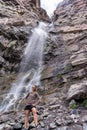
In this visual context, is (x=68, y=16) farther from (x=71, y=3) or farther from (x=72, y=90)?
(x=72, y=90)

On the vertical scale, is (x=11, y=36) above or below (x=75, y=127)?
above

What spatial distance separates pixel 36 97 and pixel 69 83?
19.4ft

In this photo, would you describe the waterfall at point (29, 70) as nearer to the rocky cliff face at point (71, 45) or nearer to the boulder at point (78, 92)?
the rocky cliff face at point (71, 45)

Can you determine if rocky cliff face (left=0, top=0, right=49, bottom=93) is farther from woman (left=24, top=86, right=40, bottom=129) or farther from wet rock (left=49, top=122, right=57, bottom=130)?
Result: wet rock (left=49, top=122, right=57, bottom=130)

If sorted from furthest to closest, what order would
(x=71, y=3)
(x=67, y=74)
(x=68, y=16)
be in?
(x=71, y=3) < (x=68, y=16) < (x=67, y=74)

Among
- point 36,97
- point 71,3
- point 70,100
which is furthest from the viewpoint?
point 71,3

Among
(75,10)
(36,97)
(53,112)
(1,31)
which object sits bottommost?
(53,112)

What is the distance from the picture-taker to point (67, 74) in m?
19.9

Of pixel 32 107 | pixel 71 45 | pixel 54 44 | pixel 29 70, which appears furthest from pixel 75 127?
pixel 54 44

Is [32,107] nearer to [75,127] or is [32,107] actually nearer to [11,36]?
[75,127]

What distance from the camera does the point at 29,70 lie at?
23.5m

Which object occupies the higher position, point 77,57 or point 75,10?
point 75,10

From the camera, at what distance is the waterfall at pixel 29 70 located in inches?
747

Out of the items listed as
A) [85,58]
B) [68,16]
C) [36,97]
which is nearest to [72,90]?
[36,97]
